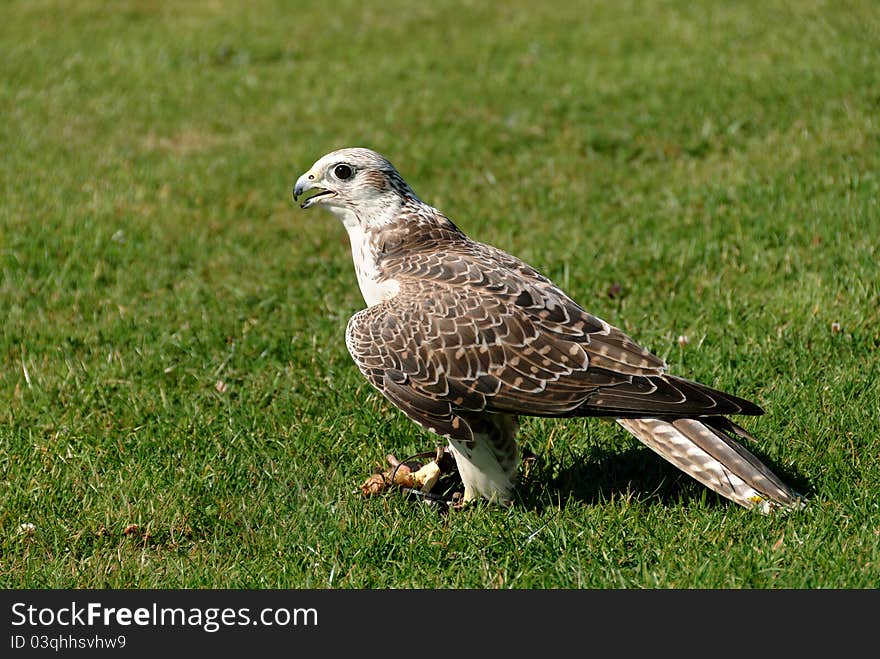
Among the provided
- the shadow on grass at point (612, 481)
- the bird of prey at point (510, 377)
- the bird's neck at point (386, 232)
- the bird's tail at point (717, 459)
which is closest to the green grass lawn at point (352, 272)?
the shadow on grass at point (612, 481)

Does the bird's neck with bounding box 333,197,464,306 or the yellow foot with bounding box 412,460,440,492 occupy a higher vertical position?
the bird's neck with bounding box 333,197,464,306

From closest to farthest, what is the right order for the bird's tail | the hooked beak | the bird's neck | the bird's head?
the bird's tail
the bird's neck
the bird's head
the hooked beak

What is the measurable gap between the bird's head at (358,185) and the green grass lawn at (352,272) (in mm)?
1265

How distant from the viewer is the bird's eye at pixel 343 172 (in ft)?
20.6

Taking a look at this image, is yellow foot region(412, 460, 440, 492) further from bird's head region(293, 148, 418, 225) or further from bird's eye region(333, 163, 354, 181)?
bird's eye region(333, 163, 354, 181)

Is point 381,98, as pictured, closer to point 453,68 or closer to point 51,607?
point 453,68

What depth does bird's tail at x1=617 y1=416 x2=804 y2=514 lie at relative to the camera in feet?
17.1

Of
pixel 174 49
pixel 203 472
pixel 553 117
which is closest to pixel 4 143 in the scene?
pixel 174 49

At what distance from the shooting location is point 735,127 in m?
10.7

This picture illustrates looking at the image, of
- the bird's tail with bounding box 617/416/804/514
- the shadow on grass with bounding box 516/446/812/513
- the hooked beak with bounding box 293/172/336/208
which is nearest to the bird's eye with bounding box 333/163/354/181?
the hooked beak with bounding box 293/172/336/208

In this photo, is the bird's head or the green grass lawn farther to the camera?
the bird's head

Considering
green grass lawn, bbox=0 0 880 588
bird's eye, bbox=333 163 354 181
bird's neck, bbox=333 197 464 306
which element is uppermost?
bird's eye, bbox=333 163 354 181

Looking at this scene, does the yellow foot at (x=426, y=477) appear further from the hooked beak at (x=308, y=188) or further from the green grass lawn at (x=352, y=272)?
the hooked beak at (x=308, y=188)

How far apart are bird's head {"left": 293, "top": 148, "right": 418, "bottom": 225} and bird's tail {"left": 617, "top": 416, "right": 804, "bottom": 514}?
6.33ft
